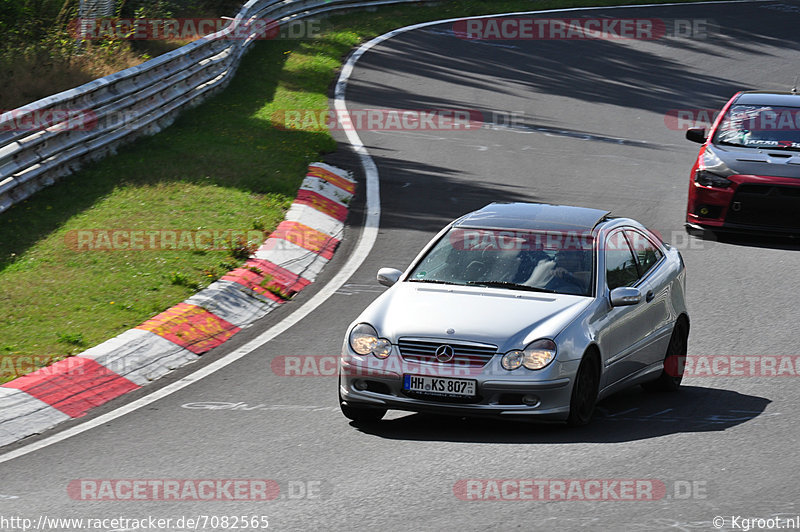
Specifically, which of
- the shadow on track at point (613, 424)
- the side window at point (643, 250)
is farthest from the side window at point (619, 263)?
the shadow on track at point (613, 424)

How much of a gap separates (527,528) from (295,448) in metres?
2.11

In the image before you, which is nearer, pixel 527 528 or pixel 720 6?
pixel 527 528

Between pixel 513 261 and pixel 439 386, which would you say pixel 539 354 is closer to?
pixel 439 386

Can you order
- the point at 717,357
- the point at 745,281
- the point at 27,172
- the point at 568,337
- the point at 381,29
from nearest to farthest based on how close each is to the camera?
1. the point at 568,337
2. the point at 717,357
3. the point at 745,281
4. the point at 27,172
5. the point at 381,29

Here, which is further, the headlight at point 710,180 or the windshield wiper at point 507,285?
the headlight at point 710,180

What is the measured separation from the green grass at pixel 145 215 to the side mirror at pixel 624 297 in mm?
4396

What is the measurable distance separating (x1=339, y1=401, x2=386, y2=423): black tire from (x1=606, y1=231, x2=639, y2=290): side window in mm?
2041

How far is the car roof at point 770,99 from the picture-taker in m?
15.9

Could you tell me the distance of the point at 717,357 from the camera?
1019 centimetres

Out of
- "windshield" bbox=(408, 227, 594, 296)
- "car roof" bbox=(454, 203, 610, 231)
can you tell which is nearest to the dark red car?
"car roof" bbox=(454, 203, 610, 231)

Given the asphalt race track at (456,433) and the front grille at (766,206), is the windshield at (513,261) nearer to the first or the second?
the asphalt race track at (456,433)

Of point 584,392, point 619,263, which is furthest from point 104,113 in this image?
point 584,392

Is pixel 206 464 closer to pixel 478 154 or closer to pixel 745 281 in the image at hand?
pixel 745 281

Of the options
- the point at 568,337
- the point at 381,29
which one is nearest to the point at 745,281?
the point at 568,337
